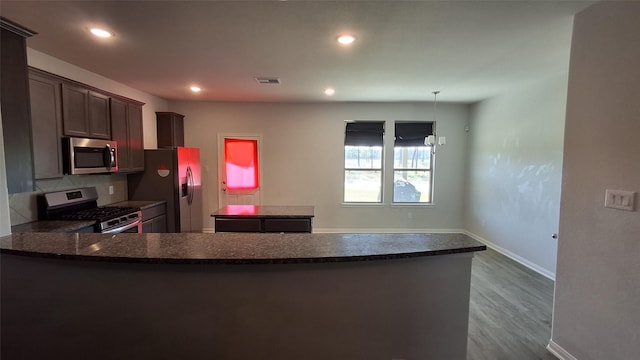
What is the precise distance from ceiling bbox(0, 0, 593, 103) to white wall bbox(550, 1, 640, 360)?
0.36 meters

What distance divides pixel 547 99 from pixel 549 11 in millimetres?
2105

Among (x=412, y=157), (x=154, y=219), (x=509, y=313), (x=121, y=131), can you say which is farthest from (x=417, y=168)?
(x=121, y=131)

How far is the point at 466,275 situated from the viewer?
1.51 meters

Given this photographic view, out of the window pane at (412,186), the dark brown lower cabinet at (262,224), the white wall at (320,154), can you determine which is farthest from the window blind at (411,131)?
the dark brown lower cabinet at (262,224)

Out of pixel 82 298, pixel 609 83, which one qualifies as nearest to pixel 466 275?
pixel 609 83

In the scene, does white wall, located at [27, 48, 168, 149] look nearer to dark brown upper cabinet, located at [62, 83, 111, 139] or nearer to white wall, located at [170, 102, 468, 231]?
dark brown upper cabinet, located at [62, 83, 111, 139]

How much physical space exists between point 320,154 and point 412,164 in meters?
1.92

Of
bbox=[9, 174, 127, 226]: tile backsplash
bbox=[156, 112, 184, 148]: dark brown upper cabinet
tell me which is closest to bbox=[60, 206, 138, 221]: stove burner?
bbox=[9, 174, 127, 226]: tile backsplash

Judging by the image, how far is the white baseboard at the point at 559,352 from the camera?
6.73 feet

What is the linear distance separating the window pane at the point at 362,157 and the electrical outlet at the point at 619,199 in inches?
156

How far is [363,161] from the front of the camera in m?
5.66

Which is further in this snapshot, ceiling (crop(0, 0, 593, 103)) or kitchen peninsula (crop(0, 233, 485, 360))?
ceiling (crop(0, 0, 593, 103))

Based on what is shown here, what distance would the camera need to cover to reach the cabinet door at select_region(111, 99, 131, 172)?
3.63 m

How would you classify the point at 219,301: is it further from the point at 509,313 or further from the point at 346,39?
the point at 509,313
